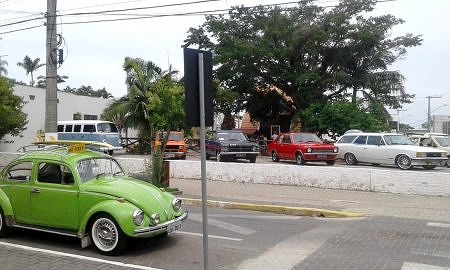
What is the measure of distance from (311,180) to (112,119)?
23.5 meters

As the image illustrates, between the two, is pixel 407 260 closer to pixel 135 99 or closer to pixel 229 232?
pixel 229 232

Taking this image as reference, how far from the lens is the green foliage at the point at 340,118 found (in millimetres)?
32250

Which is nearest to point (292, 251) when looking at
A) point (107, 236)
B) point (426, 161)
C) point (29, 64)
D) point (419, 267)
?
point (419, 267)

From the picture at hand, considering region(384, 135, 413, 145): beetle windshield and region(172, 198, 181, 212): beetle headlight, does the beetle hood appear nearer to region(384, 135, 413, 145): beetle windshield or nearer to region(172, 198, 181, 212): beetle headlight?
region(172, 198, 181, 212): beetle headlight

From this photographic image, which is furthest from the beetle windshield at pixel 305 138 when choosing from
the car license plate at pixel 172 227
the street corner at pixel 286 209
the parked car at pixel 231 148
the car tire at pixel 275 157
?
the car license plate at pixel 172 227

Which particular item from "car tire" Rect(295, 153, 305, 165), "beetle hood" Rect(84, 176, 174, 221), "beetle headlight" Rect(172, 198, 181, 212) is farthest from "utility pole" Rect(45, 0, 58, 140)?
"car tire" Rect(295, 153, 305, 165)

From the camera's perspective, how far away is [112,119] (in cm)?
3612

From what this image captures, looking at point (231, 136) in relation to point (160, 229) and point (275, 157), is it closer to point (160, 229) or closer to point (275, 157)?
point (275, 157)

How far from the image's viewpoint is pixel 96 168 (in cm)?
830

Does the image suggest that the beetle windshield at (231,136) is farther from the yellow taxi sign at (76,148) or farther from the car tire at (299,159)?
the yellow taxi sign at (76,148)

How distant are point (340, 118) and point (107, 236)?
27.0 m

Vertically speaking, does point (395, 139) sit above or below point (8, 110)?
below

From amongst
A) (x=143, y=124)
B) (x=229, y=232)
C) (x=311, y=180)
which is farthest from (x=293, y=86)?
(x=229, y=232)

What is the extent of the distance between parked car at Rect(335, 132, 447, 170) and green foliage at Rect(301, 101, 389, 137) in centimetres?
702
